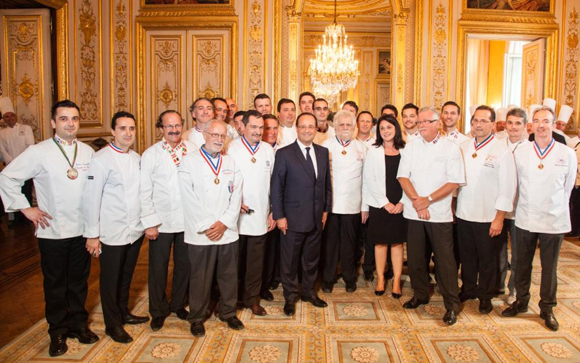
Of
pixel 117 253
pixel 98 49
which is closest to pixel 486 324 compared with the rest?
pixel 117 253

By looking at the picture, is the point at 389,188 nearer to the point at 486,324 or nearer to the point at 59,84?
the point at 486,324

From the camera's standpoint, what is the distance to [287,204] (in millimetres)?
3613

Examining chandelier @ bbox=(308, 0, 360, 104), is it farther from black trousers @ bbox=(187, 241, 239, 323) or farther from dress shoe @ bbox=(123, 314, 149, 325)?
dress shoe @ bbox=(123, 314, 149, 325)

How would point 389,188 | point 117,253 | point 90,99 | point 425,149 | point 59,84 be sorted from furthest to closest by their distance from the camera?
point 90,99 → point 59,84 → point 389,188 → point 425,149 → point 117,253

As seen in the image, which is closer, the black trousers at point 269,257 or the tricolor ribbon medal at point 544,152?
the tricolor ribbon medal at point 544,152

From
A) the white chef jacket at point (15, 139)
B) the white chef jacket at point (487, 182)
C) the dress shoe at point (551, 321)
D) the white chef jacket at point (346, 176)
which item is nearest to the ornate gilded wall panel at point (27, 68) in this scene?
the white chef jacket at point (15, 139)

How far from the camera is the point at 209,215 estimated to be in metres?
3.15

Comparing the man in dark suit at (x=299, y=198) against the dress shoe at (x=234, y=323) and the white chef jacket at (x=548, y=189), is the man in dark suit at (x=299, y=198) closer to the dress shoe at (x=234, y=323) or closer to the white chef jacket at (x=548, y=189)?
the dress shoe at (x=234, y=323)

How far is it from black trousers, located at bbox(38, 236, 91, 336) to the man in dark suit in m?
1.42

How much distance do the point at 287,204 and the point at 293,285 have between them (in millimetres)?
668

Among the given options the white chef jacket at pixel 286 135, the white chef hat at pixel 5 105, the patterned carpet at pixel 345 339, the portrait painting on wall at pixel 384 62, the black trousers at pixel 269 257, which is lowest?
the patterned carpet at pixel 345 339

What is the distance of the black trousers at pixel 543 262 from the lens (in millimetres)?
3408

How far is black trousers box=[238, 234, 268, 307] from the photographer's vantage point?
3.60 metres

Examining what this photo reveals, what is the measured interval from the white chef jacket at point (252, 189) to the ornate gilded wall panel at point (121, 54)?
523 centimetres
